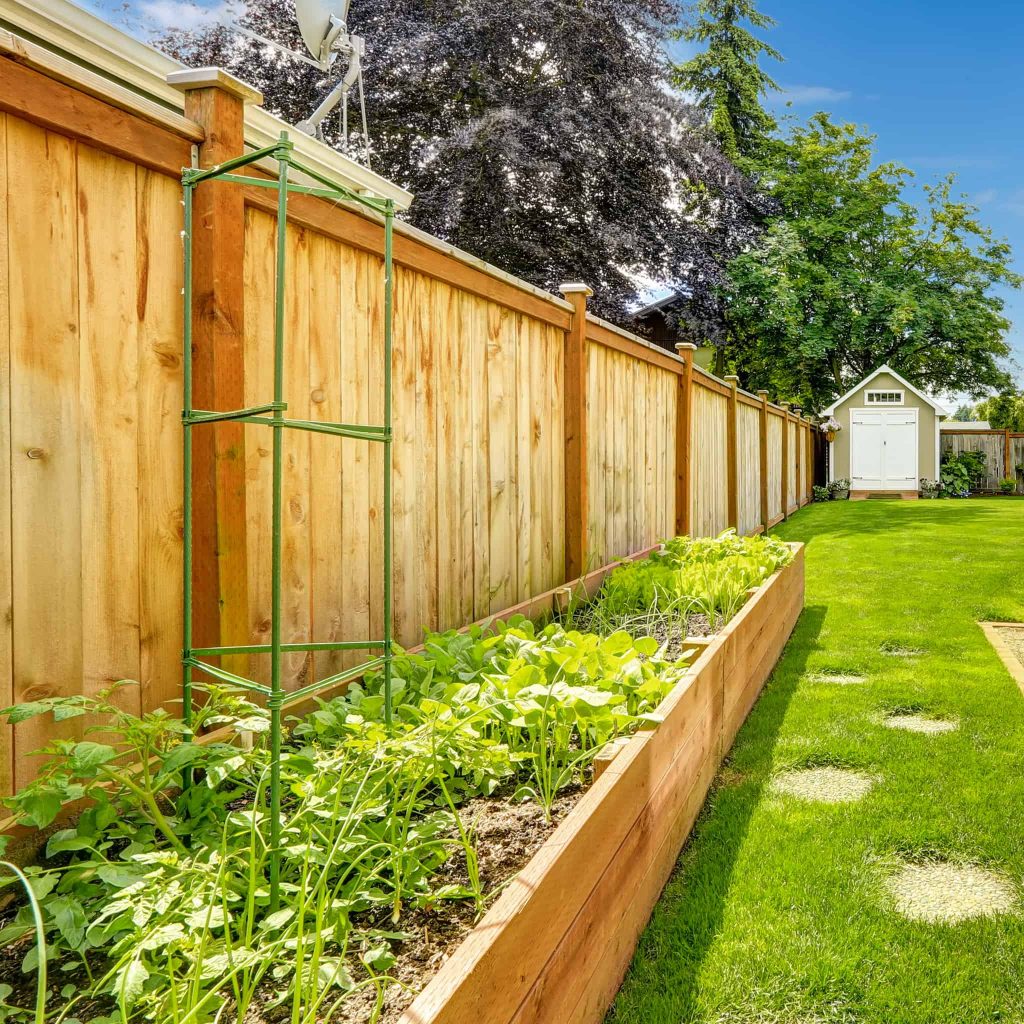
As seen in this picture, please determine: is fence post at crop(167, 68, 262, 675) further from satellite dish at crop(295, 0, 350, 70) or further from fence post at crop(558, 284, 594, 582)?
satellite dish at crop(295, 0, 350, 70)

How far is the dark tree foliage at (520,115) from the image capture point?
37.4 feet

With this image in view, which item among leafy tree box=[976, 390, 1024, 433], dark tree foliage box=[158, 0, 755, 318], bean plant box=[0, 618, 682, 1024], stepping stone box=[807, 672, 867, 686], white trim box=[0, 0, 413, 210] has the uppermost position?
dark tree foliage box=[158, 0, 755, 318]

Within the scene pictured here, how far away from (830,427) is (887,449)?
1.71m

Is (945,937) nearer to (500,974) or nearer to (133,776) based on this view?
(500,974)

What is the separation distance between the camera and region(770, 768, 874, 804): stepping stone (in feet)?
8.15

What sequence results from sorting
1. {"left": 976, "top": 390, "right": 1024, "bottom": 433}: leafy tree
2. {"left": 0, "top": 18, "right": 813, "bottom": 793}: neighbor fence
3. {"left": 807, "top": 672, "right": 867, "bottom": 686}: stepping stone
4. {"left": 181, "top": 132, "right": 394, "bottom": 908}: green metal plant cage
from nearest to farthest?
{"left": 181, "top": 132, "right": 394, "bottom": 908}: green metal plant cage
{"left": 0, "top": 18, "right": 813, "bottom": 793}: neighbor fence
{"left": 807, "top": 672, "right": 867, "bottom": 686}: stepping stone
{"left": 976, "top": 390, "right": 1024, "bottom": 433}: leafy tree

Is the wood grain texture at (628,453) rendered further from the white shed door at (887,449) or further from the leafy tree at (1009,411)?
the leafy tree at (1009,411)

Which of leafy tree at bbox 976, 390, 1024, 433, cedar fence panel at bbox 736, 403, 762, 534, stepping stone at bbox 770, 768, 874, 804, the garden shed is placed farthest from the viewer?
leafy tree at bbox 976, 390, 1024, 433

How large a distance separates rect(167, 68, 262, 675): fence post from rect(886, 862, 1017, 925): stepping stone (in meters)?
1.65

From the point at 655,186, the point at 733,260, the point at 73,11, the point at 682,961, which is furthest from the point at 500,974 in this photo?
the point at 733,260

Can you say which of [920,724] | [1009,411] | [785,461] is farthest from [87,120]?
[1009,411]

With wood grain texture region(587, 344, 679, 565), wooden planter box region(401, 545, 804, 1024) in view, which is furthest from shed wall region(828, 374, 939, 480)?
wooden planter box region(401, 545, 804, 1024)

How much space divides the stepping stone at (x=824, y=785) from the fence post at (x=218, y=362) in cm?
173

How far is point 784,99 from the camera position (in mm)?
21031
